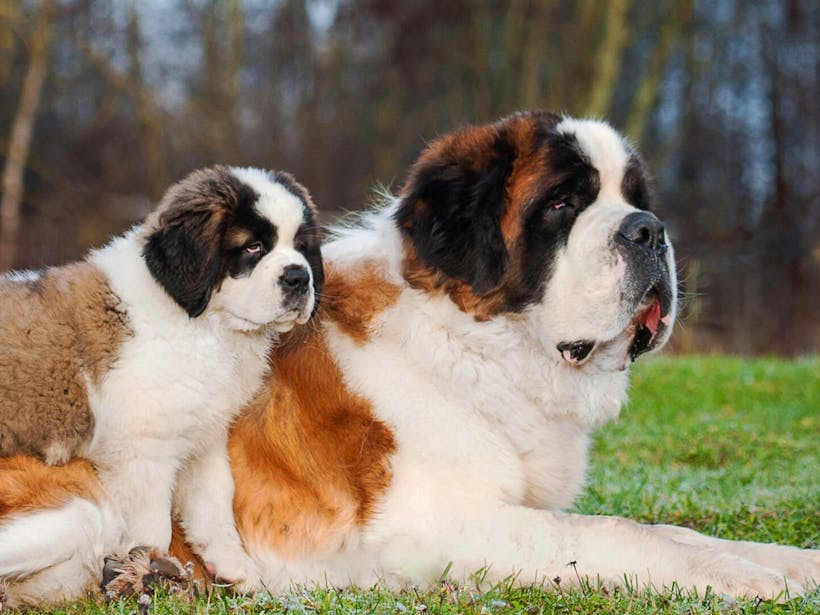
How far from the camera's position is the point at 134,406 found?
3.07 meters

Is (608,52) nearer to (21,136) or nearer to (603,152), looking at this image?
(21,136)

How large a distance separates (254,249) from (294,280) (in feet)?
0.83

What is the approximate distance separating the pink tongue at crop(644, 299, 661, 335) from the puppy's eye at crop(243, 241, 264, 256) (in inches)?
50.4

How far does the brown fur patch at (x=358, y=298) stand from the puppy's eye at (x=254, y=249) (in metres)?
0.27

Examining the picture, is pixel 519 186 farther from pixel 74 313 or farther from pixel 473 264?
pixel 74 313

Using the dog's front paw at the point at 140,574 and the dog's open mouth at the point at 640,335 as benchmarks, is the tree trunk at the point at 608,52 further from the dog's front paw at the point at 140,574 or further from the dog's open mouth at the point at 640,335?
the dog's front paw at the point at 140,574

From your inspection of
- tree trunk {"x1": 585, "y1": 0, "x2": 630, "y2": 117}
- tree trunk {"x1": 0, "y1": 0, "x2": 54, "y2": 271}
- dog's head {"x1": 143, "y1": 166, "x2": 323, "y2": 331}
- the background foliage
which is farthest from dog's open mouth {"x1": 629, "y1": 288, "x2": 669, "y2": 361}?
tree trunk {"x1": 0, "y1": 0, "x2": 54, "y2": 271}

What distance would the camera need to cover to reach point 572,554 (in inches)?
118

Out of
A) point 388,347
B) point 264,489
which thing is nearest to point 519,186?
point 388,347

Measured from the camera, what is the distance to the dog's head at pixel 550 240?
3178 mm

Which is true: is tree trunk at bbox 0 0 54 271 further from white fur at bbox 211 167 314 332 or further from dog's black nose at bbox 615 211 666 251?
dog's black nose at bbox 615 211 666 251

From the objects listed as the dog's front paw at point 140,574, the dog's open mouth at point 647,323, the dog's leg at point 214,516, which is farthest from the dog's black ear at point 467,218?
the dog's front paw at point 140,574

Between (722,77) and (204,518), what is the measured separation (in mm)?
16736

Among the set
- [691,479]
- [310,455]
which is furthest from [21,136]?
[310,455]
